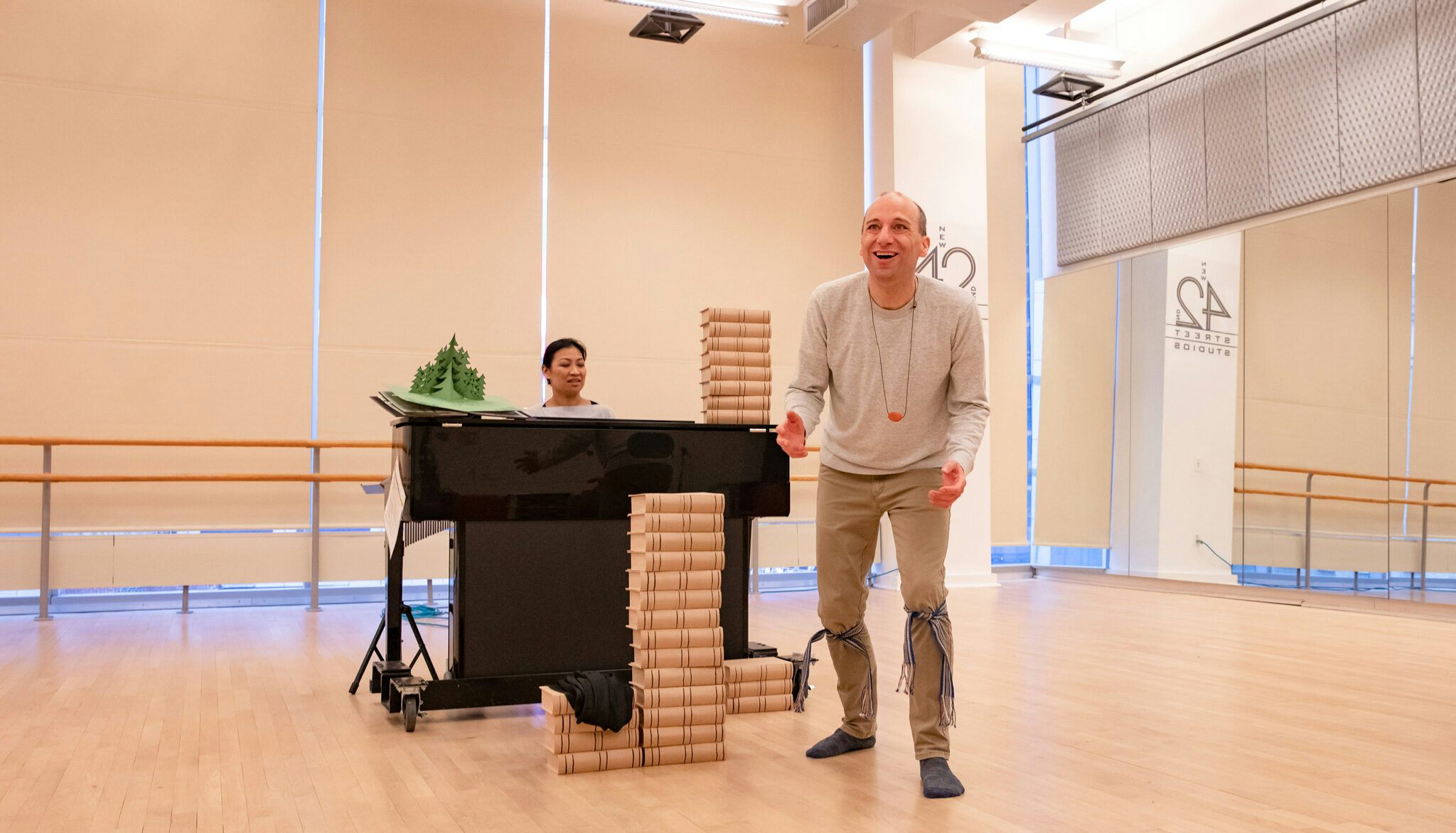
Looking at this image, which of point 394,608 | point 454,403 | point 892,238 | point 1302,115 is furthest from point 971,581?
point 892,238

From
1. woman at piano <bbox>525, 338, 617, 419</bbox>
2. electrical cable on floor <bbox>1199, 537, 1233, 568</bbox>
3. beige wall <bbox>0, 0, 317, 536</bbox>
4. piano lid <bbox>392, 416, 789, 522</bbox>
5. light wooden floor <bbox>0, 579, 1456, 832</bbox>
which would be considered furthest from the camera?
electrical cable on floor <bbox>1199, 537, 1233, 568</bbox>

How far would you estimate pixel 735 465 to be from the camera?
11.1ft

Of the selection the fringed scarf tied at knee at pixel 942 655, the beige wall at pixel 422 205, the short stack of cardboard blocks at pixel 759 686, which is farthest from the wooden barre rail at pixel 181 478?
the fringed scarf tied at knee at pixel 942 655

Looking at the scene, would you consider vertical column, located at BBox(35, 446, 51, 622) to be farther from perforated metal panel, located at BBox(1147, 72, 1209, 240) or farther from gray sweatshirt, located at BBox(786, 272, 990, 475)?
perforated metal panel, located at BBox(1147, 72, 1209, 240)

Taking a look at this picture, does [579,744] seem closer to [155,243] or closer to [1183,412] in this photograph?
[155,243]

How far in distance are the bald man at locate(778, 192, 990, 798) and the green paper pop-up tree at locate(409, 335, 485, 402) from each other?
42.2 inches

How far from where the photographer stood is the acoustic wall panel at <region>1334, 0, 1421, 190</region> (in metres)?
5.70

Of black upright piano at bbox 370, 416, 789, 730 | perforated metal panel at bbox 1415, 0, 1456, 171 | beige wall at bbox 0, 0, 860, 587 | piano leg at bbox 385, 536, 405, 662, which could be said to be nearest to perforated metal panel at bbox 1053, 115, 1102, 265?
beige wall at bbox 0, 0, 860, 587

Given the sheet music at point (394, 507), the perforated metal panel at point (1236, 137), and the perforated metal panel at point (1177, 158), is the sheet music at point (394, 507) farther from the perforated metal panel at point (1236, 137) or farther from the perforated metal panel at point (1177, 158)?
the perforated metal panel at point (1177, 158)

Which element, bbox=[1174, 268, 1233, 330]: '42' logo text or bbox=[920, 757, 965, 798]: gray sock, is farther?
bbox=[1174, 268, 1233, 330]: '42' logo text

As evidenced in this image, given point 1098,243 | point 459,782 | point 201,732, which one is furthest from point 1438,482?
point 201,732

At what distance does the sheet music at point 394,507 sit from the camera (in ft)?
10.5

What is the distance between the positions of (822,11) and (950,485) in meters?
5.28

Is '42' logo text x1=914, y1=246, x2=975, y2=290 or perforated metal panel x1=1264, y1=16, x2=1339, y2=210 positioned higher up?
perforated metal panel x1=1264, y1=16, x2=1339, y2=210
